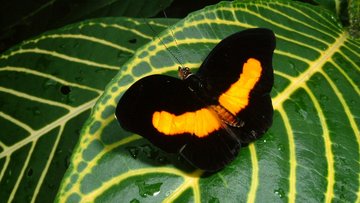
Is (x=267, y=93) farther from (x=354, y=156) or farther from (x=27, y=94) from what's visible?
(x=27, y=94)

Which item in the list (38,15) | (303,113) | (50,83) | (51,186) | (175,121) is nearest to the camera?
(175,121)

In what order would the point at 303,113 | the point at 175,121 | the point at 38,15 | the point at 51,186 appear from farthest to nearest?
1. the point at 38,15
2. the point at 51,186
3. the point at 303,113
4. the point at 175,121

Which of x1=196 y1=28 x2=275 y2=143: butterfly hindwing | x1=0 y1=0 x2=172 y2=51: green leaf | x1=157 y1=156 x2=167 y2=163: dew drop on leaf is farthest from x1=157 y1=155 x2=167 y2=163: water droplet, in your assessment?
x1=0 y1=0 x2=172 y2=51: green leaf

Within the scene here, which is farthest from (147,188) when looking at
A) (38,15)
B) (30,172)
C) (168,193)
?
(38,15)

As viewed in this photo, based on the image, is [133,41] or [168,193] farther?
[133,41]

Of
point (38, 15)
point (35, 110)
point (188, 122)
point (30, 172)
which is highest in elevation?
point (38, 15)

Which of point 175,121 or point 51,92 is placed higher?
point 51,92

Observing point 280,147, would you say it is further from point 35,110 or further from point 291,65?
point 35,110

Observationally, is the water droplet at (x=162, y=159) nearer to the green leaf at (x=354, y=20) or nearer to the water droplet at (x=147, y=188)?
the water droplet at (x=147, y=188)

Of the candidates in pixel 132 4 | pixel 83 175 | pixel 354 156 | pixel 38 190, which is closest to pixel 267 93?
pixel 354 156
